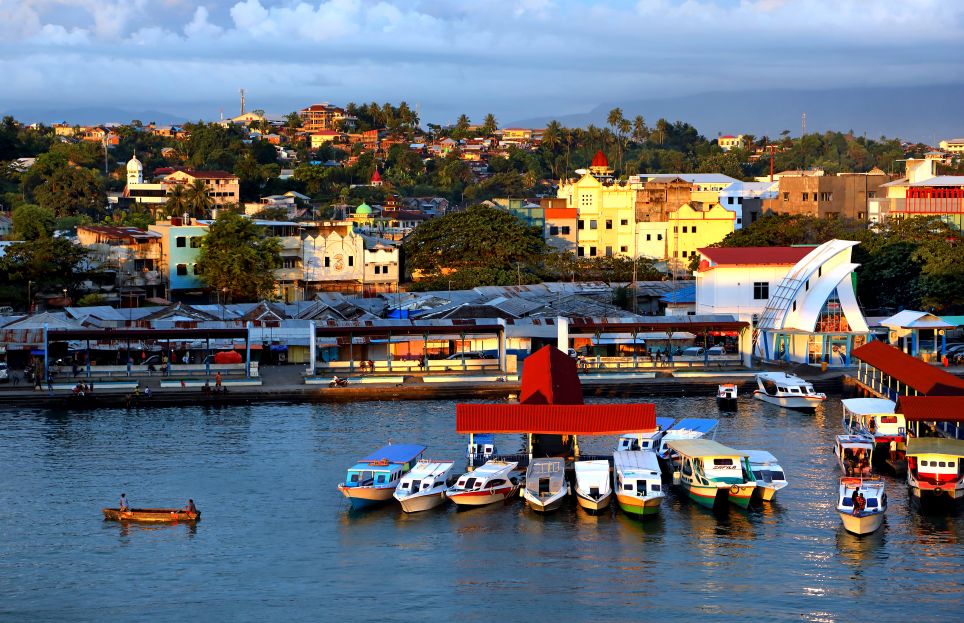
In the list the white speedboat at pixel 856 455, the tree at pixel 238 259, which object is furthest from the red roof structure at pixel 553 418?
the tree at pixel 238 259

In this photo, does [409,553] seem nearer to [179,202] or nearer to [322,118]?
[179,202]

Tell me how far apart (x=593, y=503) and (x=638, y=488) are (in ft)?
3.18

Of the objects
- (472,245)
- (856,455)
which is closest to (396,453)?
(856,455)

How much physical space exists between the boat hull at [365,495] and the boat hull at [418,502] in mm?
494

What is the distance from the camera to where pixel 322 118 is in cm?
17638

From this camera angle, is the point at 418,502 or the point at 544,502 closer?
the point at 544,502

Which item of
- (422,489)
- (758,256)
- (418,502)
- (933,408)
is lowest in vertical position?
(418,502)

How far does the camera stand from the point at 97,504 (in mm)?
28703

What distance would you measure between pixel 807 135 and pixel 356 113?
189ft

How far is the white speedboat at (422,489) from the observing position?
2800cm

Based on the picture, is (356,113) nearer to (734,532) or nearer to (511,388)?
(511,388)

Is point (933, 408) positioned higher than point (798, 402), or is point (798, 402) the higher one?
point (933, 408)

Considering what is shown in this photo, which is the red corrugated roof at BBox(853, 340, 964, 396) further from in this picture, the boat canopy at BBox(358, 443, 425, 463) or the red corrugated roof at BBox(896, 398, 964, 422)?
the boat canopy at BBox(358, 443, 425, 463)

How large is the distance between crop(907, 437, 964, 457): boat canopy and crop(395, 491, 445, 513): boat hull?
10.1 meters
